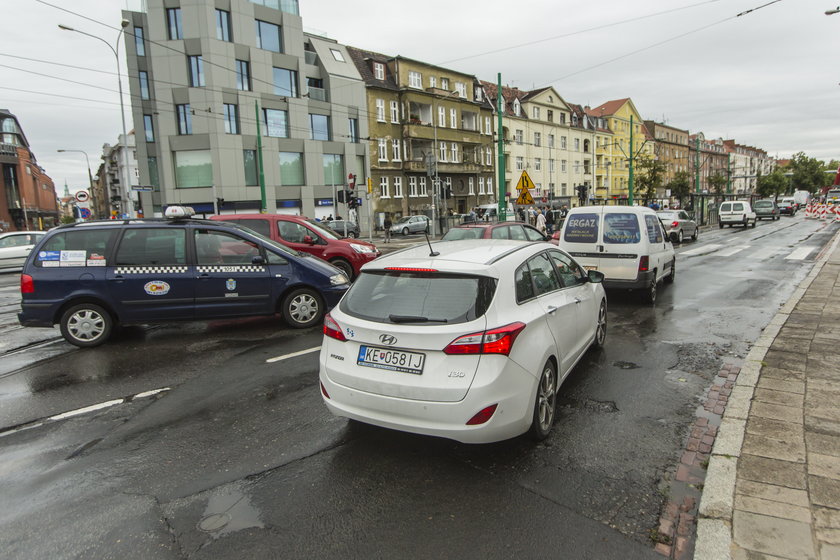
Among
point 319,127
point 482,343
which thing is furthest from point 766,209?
point 482,343

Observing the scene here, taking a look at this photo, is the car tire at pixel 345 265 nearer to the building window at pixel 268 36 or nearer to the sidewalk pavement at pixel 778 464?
the sidewalk pavement at pixel 778 464

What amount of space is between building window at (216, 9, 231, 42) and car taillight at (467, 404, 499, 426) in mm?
37506

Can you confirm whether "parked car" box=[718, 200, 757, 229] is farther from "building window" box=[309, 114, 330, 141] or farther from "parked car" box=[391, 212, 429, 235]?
"building window" box=[309, 114, 330, 141]

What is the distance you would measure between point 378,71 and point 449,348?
45214mm

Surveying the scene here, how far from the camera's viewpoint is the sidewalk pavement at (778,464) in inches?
109

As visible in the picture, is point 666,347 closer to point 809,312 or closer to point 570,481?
point 809,312

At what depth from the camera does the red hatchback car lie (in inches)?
471

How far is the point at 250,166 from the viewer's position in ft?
118

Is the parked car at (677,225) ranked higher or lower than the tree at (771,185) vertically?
lower

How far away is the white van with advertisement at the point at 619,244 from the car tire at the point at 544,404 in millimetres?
5887

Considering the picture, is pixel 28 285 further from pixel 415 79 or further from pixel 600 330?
pixel 415 79

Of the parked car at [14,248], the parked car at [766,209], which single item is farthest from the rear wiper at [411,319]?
the parked car at [766,209]

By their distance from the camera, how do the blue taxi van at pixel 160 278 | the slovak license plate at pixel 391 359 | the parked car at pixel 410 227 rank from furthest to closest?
1. the parked car at pixel 410 227
2. the blue taxi van at pixel 160 278
3. the slovak license plate at pixel 391 359

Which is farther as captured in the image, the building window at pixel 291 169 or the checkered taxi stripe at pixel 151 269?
the building window at pixel 291 169
